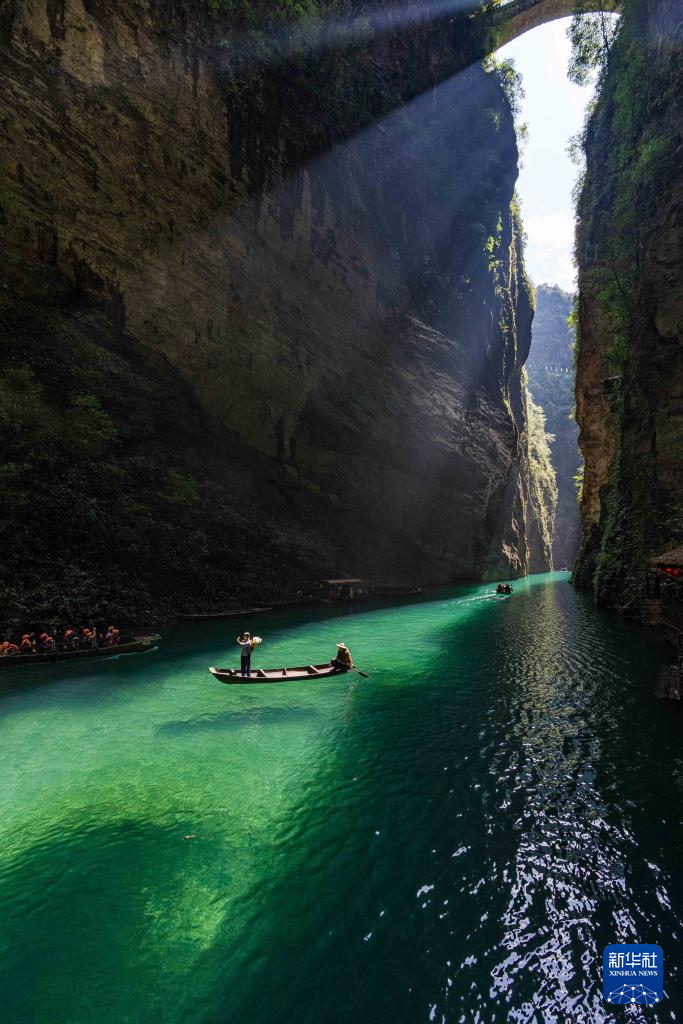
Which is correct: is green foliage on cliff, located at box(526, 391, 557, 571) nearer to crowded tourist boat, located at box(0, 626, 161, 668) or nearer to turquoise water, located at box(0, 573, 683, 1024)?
crowded tourist boat, located at box(0, 626, 161, 668)

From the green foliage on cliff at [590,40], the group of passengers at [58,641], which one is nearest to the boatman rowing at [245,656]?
the group of passengers at [58,641]

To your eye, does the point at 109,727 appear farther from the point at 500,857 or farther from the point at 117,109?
the point at 117,109

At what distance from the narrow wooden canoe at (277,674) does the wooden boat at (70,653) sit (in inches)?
241

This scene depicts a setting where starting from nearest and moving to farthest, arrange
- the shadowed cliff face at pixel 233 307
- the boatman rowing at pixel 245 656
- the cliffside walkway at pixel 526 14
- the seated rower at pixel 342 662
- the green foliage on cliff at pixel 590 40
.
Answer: the boatman rowing at pixel 245 656
the seated rower at pixel 342 662
the shadowed cliff face at pixel 233 307
the green foliage on cliff at pixel 590 40
the cliffside walkway at pixel 526 14

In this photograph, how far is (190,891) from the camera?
635 centimetres

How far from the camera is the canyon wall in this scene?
2339cm

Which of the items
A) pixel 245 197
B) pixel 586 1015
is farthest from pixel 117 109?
pixel 586 1015

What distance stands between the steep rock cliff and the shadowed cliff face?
209 feet

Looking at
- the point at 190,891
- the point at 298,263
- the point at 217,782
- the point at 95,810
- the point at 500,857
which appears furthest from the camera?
the point at 298,263

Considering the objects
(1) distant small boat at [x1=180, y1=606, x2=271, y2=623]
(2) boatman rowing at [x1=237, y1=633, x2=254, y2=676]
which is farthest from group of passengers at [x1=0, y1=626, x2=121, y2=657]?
(2) boatman rowing at [x1=237, y1=633, x2=254, y2=676]

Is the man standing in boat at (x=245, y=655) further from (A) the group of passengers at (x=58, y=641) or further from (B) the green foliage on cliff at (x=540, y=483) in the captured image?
(B) the green foliage on cliff at (x=540, y=483)

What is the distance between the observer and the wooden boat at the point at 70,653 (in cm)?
1712

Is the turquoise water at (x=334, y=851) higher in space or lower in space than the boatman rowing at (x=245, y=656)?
lower

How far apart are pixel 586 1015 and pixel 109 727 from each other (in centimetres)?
1115
